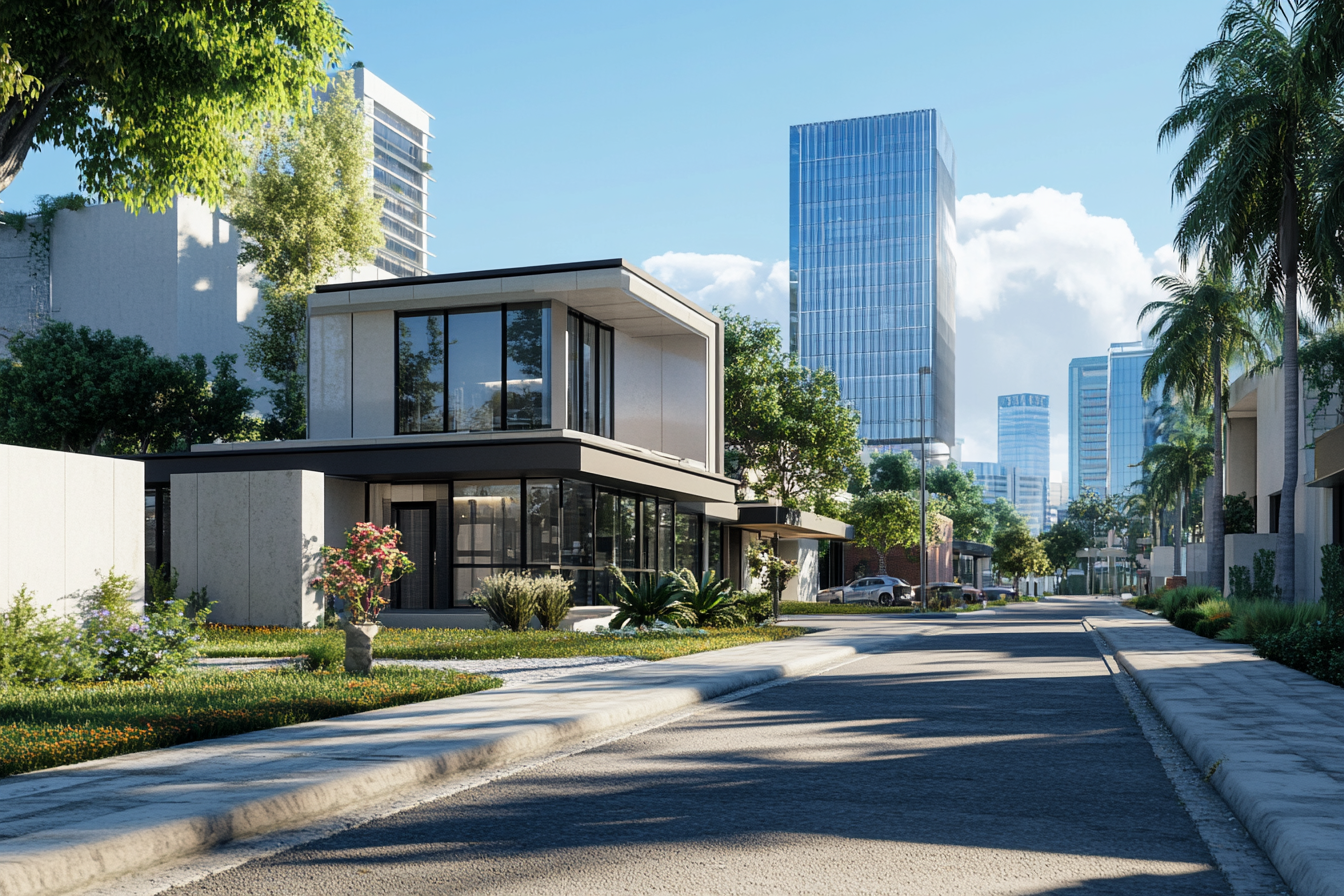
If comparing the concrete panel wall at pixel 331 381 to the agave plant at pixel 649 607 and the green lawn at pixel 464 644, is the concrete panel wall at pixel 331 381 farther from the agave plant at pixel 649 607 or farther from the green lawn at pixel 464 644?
the agave plant at pixel 649 607

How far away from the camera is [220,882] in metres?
5.49

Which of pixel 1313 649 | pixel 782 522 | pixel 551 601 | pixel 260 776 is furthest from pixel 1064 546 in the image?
pixel 260 776

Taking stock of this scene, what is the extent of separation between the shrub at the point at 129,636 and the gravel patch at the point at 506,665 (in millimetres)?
983

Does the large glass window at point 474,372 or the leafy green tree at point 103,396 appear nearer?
the large glass window at point 474,372

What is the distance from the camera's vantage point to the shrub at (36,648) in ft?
39.0

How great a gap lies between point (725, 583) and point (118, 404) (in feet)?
86.3

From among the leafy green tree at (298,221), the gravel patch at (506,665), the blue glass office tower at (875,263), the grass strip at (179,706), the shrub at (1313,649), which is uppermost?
the blue glass office tower at (875,263)

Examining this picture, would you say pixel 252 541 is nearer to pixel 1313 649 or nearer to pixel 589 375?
pixel 589 375

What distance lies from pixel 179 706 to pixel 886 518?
167 ft

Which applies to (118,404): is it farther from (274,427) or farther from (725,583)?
(725,583)

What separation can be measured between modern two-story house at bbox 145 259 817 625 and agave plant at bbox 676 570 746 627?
2971 millimetres

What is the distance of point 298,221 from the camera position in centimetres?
4562

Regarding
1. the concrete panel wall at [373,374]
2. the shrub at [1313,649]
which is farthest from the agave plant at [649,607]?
the shrub at [1313,649]

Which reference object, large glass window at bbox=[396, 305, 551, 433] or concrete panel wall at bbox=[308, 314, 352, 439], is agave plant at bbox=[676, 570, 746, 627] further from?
concrete panel wall at bbox=[308, 314, 352, 439]
